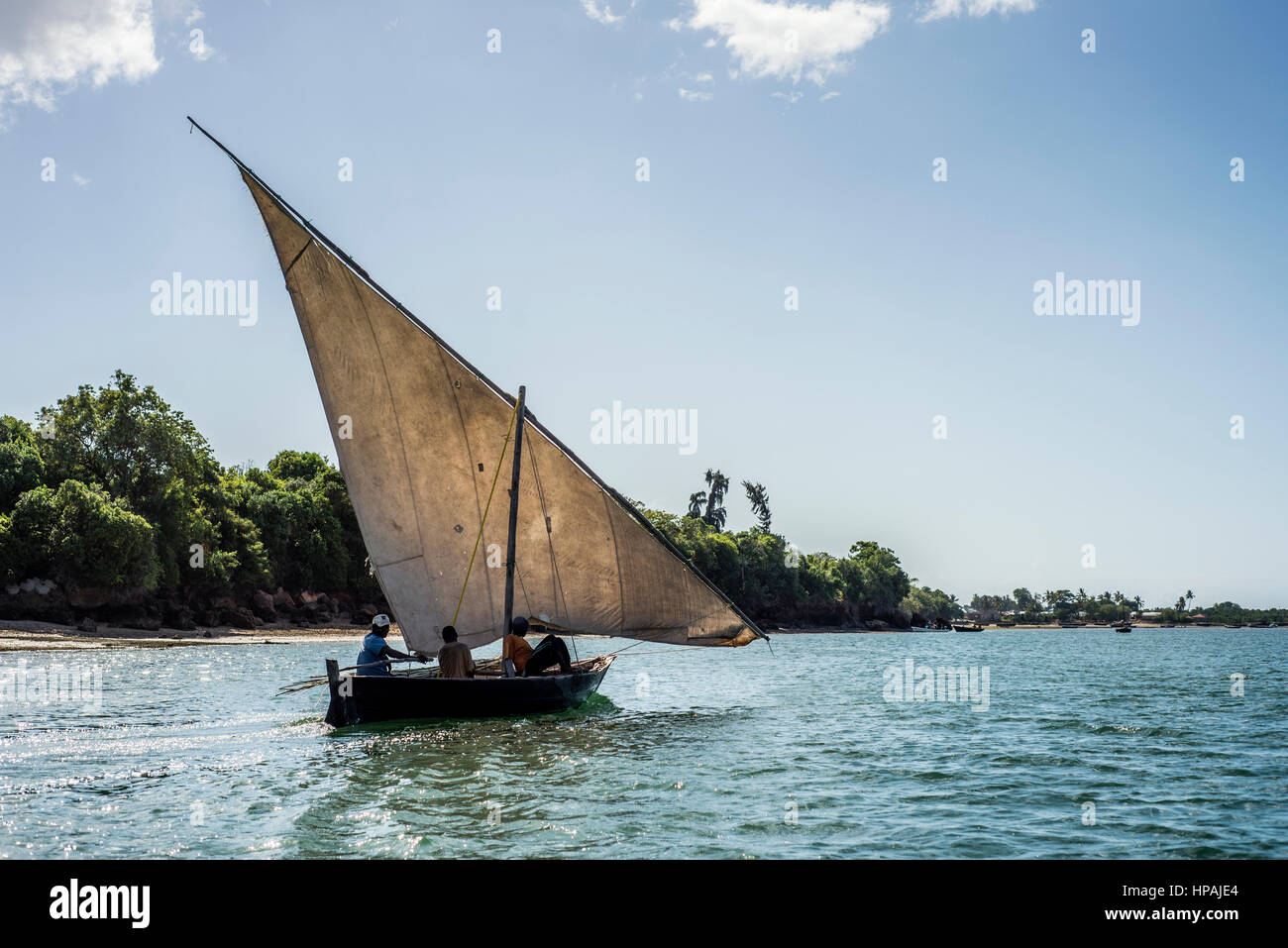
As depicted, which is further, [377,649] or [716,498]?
[716,498]

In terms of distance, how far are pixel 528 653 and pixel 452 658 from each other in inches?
85.7

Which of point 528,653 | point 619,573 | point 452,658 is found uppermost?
point 619,573

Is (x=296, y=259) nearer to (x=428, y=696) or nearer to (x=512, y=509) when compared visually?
(x=512, y=509)

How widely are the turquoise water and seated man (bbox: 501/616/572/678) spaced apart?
117cm

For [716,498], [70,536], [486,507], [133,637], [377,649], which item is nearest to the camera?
[377,649]

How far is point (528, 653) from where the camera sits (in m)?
21.1

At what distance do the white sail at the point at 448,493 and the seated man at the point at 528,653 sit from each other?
1136 mm

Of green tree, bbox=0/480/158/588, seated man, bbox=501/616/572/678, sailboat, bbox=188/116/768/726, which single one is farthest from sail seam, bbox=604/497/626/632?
green tree, bbox=0/480/158/588

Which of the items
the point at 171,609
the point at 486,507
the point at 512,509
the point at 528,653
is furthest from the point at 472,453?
the point at 171,609

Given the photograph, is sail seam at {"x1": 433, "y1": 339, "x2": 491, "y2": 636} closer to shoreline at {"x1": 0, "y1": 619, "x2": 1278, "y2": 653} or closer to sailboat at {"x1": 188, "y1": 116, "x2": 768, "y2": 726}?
sailboat at {"x1": 188, "y1": 116, "x2": 768, "y2": 726}

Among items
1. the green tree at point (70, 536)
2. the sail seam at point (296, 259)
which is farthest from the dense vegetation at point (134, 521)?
the sail seam at point (296, 259)

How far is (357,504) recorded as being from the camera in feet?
70.2

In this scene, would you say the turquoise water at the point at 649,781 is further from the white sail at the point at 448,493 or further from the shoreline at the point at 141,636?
the shoreline at the point at 141,636
